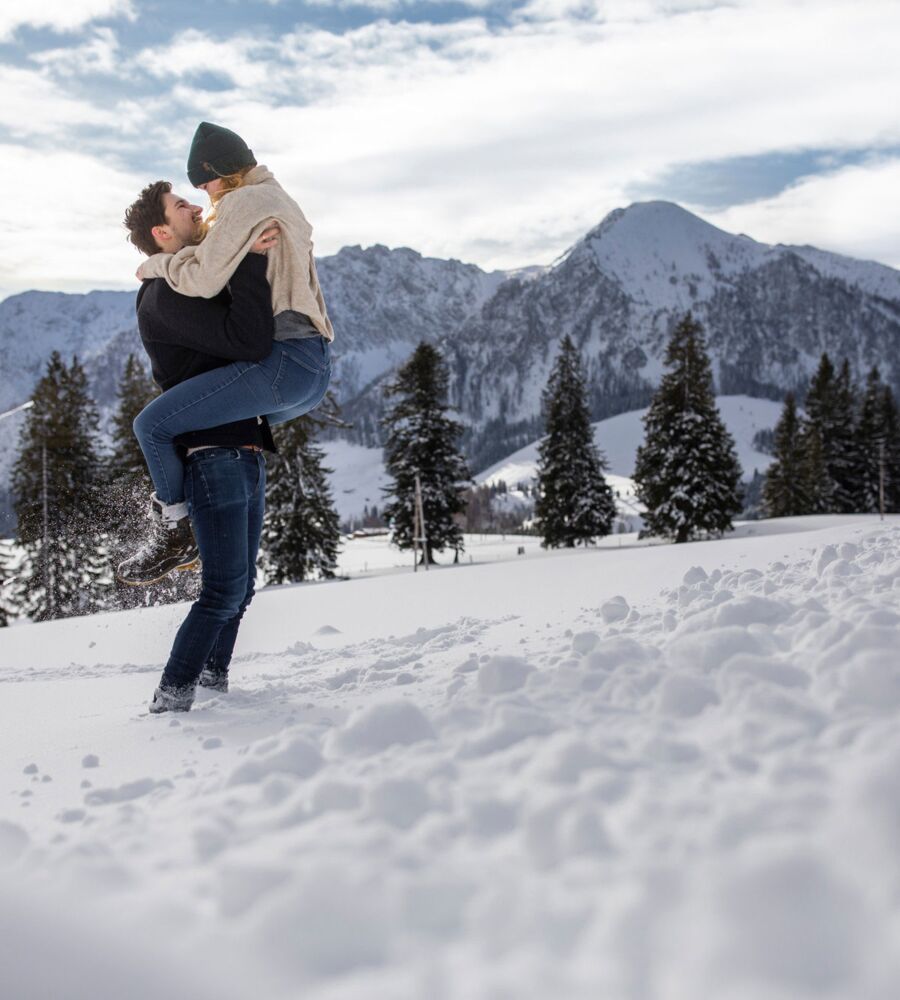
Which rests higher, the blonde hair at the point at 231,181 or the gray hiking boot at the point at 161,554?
the blonde hair at the point at 231,181

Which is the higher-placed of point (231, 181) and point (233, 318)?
point (231, 181)

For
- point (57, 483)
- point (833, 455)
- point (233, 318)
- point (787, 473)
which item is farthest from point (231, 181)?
point (833, 455)

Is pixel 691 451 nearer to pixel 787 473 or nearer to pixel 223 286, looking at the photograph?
pixel 787 473

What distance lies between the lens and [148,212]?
10.8 feet

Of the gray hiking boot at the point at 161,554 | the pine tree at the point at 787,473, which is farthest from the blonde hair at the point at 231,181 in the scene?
the pine tree at the point at 787,473

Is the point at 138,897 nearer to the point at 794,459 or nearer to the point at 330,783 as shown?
the point at 330,783

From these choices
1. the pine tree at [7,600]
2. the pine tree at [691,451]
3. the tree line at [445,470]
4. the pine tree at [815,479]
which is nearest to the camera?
the pine tree at [7,600]

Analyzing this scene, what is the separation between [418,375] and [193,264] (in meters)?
28.1

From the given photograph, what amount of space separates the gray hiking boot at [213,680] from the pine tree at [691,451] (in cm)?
3030

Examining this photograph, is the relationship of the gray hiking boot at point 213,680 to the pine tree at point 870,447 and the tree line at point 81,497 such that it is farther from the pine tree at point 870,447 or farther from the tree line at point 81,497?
the pine tree at point 870,447

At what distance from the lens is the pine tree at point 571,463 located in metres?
35.7

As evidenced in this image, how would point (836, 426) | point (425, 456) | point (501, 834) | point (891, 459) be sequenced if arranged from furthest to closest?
1. point (891, 459)
2. point (836, 426)
3. point (425, 456)
4. point (501, 834)

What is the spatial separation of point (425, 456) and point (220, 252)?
27773mm

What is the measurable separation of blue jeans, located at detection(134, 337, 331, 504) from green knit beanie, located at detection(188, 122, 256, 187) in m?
0.80
